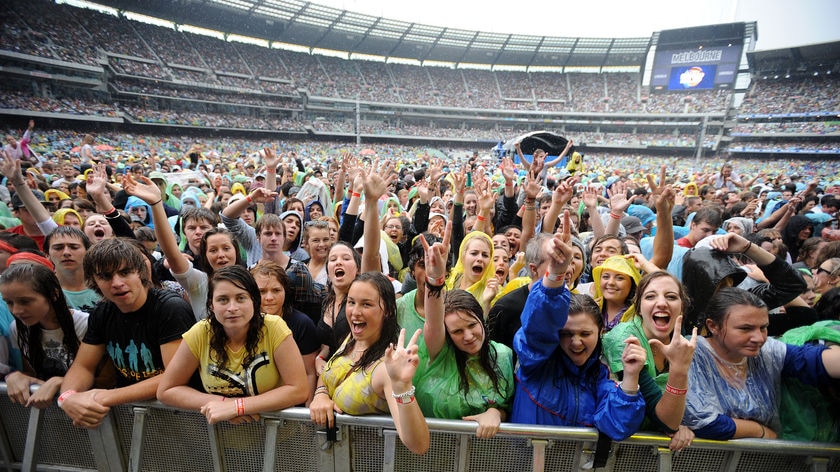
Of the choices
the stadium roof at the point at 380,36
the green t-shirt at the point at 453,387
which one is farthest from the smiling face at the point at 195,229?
the stadium roof at the point at 380,36

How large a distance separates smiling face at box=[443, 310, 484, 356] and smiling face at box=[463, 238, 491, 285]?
0.93 meters

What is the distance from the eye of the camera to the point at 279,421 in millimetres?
1901

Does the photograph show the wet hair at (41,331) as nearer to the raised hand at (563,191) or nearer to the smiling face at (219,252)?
the smiling face at (219,252)

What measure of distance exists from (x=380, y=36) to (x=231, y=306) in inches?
1856

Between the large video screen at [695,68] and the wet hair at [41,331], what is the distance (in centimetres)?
5183

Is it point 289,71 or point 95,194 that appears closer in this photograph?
point 95,194

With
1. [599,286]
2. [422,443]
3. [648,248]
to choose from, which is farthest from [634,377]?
[648,248]

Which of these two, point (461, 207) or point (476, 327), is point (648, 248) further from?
point (476, 327)

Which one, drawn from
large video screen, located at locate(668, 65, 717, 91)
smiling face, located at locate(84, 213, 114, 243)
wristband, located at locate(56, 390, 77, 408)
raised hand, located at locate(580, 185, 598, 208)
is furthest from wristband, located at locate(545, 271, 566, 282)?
large video screen, located at locate(668, 65, 717, 91)

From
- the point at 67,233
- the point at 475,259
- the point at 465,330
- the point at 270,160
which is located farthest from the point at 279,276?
the point at 270,160

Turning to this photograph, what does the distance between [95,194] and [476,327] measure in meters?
3.49

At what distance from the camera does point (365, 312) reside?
201 cm

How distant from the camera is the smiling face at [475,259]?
284cm

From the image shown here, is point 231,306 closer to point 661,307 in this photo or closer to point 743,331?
point 661,307
